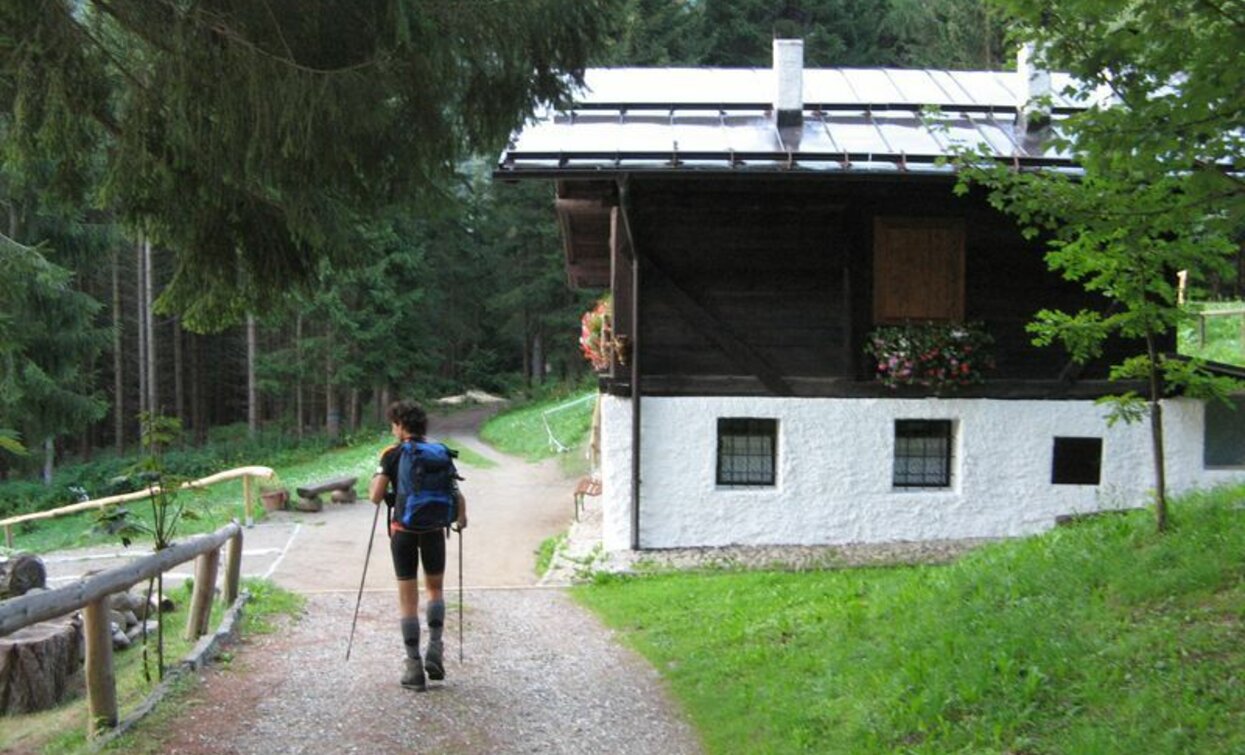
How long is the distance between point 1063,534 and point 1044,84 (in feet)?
29.4

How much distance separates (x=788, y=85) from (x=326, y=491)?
12.4m

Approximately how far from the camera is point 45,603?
5.54 metres

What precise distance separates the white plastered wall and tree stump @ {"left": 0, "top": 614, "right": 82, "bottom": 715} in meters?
7.15

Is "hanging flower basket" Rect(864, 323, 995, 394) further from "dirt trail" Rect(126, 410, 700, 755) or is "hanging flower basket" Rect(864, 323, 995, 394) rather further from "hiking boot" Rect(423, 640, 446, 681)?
"hiking boot" Rect(423, 640, 446, 681)

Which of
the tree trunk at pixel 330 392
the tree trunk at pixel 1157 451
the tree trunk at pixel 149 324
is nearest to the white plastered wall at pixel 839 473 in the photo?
the tree trunk at pixel 1157 451

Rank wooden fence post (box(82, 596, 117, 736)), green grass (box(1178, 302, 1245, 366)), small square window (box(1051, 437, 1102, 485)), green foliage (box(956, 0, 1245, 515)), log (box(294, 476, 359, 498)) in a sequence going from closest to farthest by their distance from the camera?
green foliage (box(956, 0, 1245, 515)) → wooden fence post (box(82, 596, 117, 736)) → small square window (box(1051, 437, 1102, 485)) → log (box(294, 476, 359, 498)) → green grass (box(1178, 302, 1245, 366))

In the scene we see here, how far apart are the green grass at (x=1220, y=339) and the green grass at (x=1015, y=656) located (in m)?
16.1

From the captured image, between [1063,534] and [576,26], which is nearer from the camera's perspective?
[576,26]

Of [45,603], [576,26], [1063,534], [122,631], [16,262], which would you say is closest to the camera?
[45,603]

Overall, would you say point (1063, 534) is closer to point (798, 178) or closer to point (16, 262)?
point (798, 178)

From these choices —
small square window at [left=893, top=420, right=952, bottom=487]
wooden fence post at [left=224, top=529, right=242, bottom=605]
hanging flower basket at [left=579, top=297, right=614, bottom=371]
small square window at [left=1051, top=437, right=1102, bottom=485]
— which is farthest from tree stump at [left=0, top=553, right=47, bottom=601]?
small square window at [left=1051, top=437, right=1102, bottom=485]

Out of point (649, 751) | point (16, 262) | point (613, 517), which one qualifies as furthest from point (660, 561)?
point (16, 262)

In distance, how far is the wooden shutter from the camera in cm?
1427

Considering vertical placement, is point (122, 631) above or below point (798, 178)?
below
